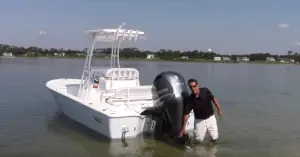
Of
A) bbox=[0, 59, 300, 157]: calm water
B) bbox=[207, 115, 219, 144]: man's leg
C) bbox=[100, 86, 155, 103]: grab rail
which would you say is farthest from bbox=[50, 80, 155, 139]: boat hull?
bbox=[207, 115, 219, 144]: man's leg

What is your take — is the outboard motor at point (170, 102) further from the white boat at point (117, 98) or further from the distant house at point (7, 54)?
the distant house at point (7, 54)

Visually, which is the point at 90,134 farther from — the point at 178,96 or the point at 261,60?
the point at 261,60

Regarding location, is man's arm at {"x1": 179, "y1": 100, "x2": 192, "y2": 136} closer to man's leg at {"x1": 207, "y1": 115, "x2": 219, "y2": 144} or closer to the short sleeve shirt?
the short sleeve shirt

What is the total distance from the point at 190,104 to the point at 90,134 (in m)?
3.45

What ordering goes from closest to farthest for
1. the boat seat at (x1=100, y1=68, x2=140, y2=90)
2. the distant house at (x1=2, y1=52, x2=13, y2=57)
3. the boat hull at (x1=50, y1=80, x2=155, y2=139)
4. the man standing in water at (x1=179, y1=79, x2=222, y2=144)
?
the man standing in water at (x1=179, y1=79, x2=222, y2=144), the boat hull at (x1=50, y1=80, x2=155, y2=139), the boat seat at (x1=100, y1=68, x2=140, y2=90), the distant house at (x1=2, y1=52, x2=13, y2=57)

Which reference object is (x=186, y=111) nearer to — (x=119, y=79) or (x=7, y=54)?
(x=119, y=79)

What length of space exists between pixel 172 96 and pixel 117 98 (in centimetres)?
220

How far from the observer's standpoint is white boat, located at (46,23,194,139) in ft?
31.3

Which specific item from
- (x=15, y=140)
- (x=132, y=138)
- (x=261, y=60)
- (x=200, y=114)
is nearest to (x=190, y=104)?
(x=200, y=114)

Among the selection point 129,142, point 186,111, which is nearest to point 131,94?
point 129,142

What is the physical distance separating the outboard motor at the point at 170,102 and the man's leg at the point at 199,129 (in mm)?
389

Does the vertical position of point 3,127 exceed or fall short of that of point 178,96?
it falls short

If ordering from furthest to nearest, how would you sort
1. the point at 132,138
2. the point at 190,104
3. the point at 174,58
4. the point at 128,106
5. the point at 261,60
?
the point at 261,60 → the point at 174,58 → the point at 128,106 → the point at 132,138 → the point at 190,104

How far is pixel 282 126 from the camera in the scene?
1291cm
